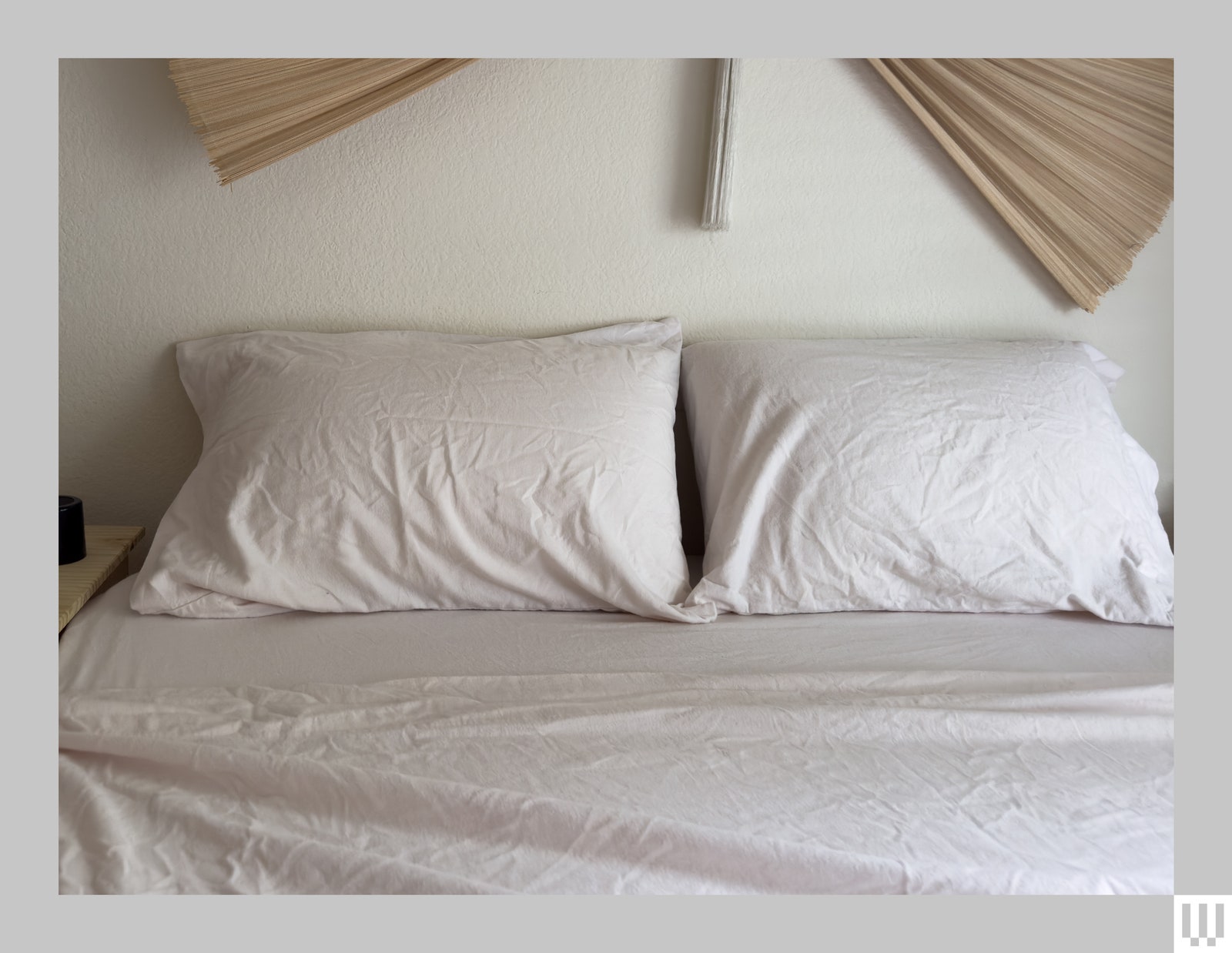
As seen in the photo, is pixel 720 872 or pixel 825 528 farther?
pixel 825 528

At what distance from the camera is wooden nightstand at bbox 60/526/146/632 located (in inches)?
55.2

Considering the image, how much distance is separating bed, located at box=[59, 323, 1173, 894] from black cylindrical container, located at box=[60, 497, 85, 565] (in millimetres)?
159

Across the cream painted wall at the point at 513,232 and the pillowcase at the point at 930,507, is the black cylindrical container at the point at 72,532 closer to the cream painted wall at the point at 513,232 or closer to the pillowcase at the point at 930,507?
the cream painted wall at the point at 513,232

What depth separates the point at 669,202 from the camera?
67.3 inches

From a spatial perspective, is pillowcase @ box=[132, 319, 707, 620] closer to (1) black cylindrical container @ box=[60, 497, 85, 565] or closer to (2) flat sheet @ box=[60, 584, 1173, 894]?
(2) flat sheet @ box=[60, 584, 1173, 894]

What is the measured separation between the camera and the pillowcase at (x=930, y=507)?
143cm

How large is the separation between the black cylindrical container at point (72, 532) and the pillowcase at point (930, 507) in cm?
94

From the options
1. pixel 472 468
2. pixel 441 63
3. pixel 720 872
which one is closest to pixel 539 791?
pixel 720 872

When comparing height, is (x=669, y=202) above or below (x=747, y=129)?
below

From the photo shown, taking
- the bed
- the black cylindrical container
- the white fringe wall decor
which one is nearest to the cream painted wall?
the white fringe wall decor

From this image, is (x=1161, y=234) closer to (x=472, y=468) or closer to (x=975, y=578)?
(x=975, y=578)

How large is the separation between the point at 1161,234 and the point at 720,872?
1430mm

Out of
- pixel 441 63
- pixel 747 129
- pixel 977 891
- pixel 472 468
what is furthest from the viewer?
pixel 747 129

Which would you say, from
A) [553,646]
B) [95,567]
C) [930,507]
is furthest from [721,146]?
[95,567]
